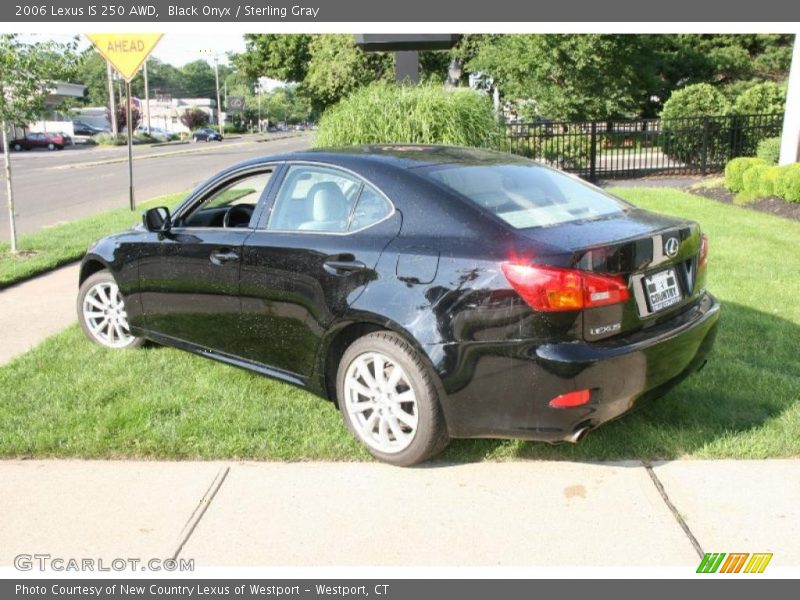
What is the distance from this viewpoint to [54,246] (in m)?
10.3

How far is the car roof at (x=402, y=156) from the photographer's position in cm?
414

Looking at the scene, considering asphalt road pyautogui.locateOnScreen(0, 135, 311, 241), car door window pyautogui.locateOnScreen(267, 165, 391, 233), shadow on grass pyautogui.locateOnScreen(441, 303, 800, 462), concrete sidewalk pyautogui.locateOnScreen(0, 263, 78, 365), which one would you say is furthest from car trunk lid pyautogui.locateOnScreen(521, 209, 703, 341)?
asphalt road pyautogui.locateOnScreen(0, 135, 311, 241)

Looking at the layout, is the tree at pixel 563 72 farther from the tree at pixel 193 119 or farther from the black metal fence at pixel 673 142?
the tree at pixel 193 119

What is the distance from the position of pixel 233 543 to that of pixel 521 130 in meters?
17.3

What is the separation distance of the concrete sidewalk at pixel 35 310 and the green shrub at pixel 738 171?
1092 cm

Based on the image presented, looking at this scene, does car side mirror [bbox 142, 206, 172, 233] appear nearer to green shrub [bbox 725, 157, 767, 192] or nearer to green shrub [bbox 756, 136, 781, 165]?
green shrub [bbox 725, 157, 767, 192]

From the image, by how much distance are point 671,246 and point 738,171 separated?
11.2m

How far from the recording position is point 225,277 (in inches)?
178

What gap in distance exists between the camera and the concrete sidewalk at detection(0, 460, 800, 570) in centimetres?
309

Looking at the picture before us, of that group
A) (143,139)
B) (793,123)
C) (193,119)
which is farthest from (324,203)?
(193,119)

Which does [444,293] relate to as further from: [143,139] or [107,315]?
[143,139]

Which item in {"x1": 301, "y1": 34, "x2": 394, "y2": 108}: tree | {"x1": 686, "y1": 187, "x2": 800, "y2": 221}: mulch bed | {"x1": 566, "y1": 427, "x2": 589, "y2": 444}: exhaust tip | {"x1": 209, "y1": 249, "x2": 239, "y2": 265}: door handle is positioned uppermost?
{"x1": 301, "y1": 34, "x2": 394, "y2": 108}: tree

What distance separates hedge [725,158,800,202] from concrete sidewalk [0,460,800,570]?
9.25 metres

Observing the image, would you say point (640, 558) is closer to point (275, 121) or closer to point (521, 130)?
point (521, 130)
